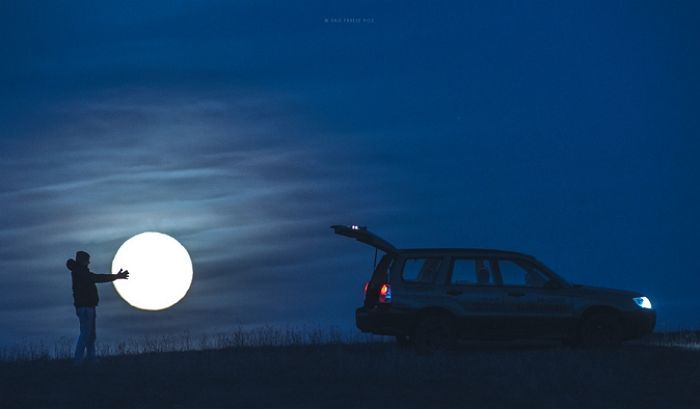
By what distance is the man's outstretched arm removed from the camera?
21.7 m

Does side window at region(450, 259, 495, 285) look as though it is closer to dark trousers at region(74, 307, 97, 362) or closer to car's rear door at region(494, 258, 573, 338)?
car's rear door at region(494, 258, 573, 338)

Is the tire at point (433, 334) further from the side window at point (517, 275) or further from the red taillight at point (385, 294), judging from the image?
the side window at point (517, 275)

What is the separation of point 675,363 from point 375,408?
7.16 m

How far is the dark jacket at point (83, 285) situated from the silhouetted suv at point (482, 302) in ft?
15.2

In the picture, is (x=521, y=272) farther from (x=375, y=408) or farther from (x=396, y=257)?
(x=375, y=408)

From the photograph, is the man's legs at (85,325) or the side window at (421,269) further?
the side window at (421,269)

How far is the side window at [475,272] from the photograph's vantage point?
879 inches

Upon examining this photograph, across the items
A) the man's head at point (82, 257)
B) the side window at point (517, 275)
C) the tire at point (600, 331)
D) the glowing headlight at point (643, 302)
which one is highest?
the man's head at point (82, 257)

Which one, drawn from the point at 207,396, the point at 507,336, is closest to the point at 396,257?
the point at 507,336

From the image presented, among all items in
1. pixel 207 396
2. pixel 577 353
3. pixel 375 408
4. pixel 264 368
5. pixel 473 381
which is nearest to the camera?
pixel 375 408

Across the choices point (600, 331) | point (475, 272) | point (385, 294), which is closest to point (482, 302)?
point (475, 272)

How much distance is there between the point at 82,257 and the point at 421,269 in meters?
6.24

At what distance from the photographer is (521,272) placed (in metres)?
22.5

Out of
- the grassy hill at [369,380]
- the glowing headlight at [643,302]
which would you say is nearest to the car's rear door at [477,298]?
the grassy hill at [369,380]
